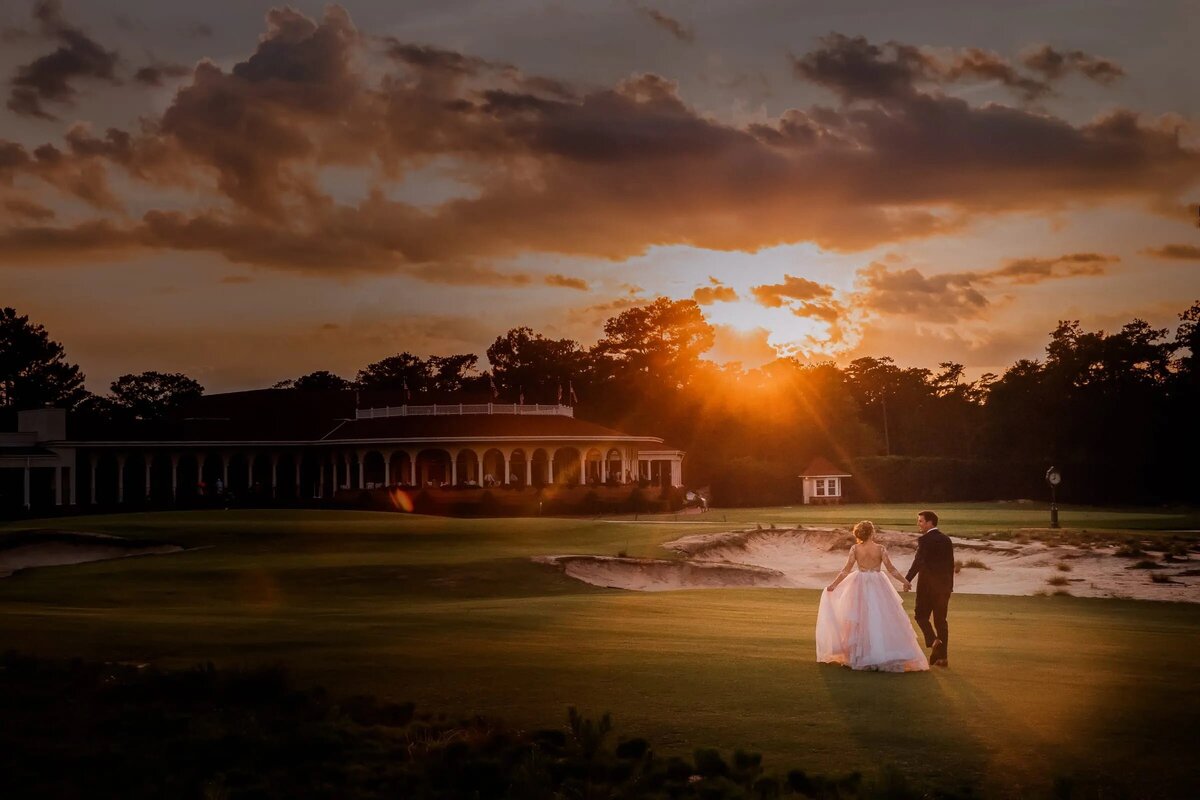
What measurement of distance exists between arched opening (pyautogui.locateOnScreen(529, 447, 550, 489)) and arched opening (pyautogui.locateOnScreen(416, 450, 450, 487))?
4889 mm

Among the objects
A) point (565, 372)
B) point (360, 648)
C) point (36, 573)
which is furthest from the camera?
point (565, 372)

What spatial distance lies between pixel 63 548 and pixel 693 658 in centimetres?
2841

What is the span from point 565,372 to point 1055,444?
4014 cm

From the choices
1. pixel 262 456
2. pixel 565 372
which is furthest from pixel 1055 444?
pixel 262 456

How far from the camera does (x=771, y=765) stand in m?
9.38

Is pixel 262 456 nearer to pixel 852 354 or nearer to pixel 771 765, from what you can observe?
pixel 771 765

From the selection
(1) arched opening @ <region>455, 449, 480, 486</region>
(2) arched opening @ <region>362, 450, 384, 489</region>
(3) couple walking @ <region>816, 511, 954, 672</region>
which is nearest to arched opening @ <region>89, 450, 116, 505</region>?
(2) arched opening @ <region>362, 450, 384, 489</region>

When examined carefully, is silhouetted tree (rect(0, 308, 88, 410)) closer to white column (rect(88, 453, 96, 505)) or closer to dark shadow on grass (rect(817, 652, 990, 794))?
white column (rect(88, 453, 96, 505))

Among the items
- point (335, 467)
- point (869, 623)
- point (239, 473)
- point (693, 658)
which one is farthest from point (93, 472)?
point (869, 623)

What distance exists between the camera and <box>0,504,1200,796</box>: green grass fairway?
9914mm

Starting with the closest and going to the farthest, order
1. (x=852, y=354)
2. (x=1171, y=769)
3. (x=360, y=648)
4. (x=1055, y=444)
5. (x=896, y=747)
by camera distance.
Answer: (x=1171, y=769) → (x=896, y=747) → (x=360, y=648) → (x=1055, y=444) → (x=852, y=354)

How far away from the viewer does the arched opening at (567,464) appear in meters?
67.9

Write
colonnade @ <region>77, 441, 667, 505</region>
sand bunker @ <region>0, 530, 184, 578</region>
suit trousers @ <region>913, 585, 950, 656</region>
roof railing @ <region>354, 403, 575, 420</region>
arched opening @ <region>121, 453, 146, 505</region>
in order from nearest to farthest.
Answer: suit trousers @ <region>913, 585, 950, 656</region> → sand bunker @ <region>0, 530, 184, 578</region> → colonnade @ <region>77, 441, 667, 505</region> → arched opening @ <region>121, 453, 146, 505</region> → roof railing @ <region>354, 403, 575, 420</region>

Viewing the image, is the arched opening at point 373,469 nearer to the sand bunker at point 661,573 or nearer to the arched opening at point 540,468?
the arched opening at point 540,468
